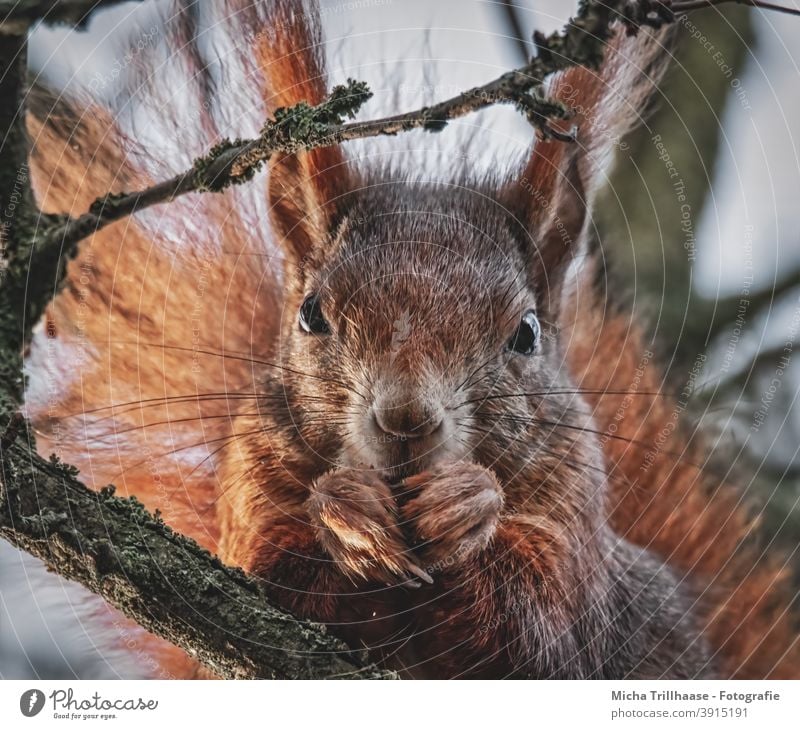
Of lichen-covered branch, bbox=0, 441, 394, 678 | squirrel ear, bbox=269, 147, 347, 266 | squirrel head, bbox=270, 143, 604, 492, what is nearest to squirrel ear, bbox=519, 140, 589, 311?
squirrel head, bbox=270, 143, 604, 492

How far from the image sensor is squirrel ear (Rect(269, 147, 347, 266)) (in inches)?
42.6

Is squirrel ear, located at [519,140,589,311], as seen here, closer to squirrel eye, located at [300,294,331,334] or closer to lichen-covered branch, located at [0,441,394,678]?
squirrel eye, located at [300,294,331,334]

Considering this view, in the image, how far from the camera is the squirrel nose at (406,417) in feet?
2.97

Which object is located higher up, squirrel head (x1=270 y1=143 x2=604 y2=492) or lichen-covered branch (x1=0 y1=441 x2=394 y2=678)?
squirrel head (x1=270 y1=143 x2=604 y2=492)

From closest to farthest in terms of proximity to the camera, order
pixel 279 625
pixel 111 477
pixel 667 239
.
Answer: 1. pixel 279 625
2. pixel 111 477
3. pixel 667 239

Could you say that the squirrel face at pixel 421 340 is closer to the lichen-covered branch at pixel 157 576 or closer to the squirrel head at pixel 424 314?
the squirrel head at pixel 424 314

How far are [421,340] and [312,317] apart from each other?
0.16 meters

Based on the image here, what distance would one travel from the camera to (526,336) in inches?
41.7

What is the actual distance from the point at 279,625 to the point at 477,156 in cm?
71

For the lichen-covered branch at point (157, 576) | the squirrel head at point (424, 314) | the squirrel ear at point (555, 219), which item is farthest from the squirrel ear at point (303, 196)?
the lichen-covered branch at point (157, 576)

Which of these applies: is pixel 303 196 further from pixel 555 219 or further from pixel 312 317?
pixel 555 219

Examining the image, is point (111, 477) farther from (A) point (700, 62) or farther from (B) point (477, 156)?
(A) point (700, 62)
